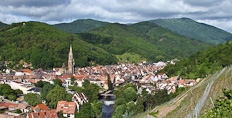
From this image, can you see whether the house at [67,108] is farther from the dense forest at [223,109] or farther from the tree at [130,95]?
the dense forest at [223,109]

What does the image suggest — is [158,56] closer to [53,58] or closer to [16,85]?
[53,58]

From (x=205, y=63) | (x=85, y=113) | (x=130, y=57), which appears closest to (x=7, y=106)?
(x=85, y=113)

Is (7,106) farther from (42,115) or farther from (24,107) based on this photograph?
(42,115)

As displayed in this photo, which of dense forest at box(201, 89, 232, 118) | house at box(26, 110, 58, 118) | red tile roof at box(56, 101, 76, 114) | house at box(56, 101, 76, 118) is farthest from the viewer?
red tile roof at box(56, 101, 76, 114)

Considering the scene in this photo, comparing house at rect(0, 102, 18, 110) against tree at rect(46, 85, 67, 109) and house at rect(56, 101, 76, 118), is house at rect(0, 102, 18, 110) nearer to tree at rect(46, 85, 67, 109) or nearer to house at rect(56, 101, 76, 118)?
tree at rect(46, 85, 67, 109)

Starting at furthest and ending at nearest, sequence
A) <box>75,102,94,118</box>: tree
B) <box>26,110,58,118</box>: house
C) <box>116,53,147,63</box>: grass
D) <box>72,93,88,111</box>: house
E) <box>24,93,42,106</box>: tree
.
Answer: <box>116,53,147,63</box>: grass < <box>72,93,88,111</box>: house < <box>24,93,42,106</box>: tree < <box>75,102,94,118</box>: tree < <box>26,110,58,118</box>: house

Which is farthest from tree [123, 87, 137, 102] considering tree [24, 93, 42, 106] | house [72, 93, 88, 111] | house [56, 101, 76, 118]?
tree [24, 93, 42, 106]

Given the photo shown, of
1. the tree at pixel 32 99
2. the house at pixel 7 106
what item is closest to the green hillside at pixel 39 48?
the tree at pixel 32 99
